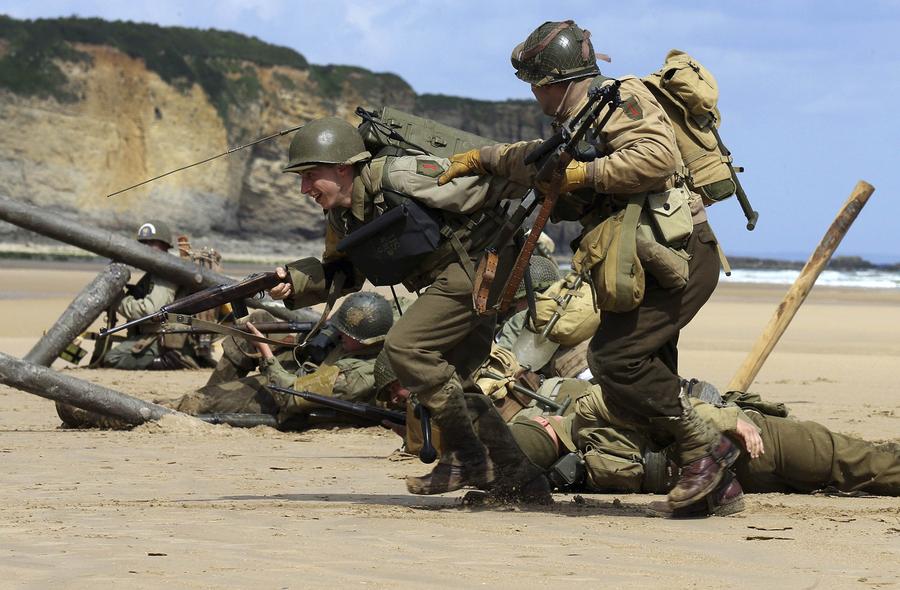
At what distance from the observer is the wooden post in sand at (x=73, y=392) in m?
9.15

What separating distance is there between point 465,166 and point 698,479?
5.43ft

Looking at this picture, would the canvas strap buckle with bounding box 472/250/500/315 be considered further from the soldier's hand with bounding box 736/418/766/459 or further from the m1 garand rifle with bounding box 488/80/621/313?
the soldier's hand with bounding box 736/418/766/459

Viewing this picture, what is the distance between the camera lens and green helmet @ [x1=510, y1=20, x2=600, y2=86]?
591 centimetres

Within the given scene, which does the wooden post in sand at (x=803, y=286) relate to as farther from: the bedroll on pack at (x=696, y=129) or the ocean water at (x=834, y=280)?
the ocean water at (x=834, y=280)

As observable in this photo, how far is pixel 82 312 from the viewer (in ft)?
37.6

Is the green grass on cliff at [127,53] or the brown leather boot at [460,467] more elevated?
the green grass on cliff at [127,53]

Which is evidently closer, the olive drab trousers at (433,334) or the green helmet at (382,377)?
the olive drab trousers at (433,334)

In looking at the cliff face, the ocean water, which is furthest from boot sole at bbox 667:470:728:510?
the cliff face

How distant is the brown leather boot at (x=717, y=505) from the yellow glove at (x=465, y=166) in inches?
64.7

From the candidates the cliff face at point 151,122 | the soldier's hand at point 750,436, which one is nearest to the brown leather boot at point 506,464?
the soldier's hand at point 750,436

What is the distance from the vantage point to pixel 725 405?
6.43 m

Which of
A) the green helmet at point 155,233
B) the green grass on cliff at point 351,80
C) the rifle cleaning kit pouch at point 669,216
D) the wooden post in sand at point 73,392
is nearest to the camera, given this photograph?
the rifle cleaning kit pouch at point 669,216

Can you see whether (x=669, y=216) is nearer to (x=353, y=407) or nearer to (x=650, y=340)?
(x=650, y=340)

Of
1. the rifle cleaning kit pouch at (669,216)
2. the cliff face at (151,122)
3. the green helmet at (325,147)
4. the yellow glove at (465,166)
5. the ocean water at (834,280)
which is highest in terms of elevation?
the cliff face at (151,122)
